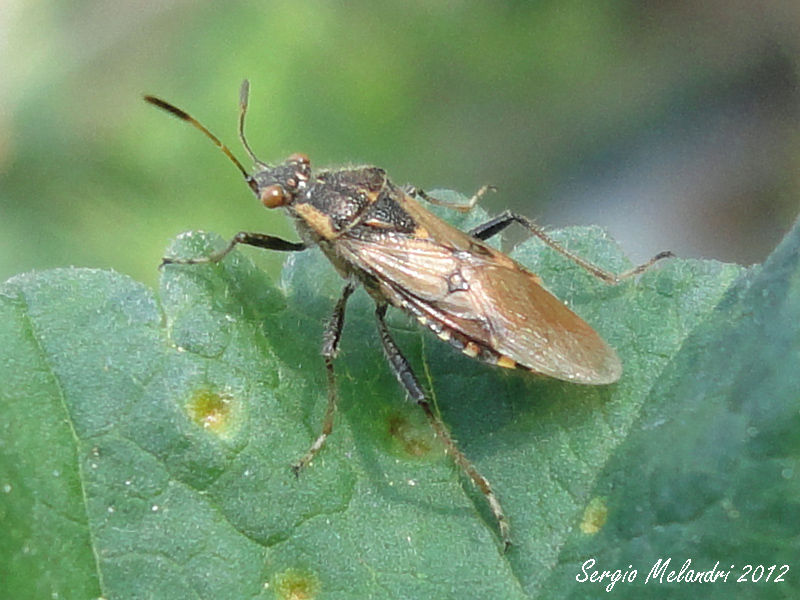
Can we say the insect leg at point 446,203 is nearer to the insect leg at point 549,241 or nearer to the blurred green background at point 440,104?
the insect leg at point 549,241

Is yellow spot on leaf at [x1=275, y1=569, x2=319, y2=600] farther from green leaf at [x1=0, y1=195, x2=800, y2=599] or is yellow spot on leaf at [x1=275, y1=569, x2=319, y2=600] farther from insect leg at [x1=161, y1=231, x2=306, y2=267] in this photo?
insect leg at [x1=161, y1=231, x2=306, y2=267]

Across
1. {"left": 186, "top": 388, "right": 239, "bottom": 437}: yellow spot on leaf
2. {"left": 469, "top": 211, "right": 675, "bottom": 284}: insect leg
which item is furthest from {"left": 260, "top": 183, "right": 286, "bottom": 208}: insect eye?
{"left": 186, "top": 388, "right": 239, "bottom": 437}: yellow spot on leaf

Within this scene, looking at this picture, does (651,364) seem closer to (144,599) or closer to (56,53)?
(144,599)

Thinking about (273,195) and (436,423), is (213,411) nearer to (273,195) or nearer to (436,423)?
(436,423)

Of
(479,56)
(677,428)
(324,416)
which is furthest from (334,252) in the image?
(479,56)

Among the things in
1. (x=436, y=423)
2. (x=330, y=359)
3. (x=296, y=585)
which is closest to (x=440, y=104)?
(x=330, y=359)

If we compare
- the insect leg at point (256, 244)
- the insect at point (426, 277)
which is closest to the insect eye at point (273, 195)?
the insect at point (426, 277)
